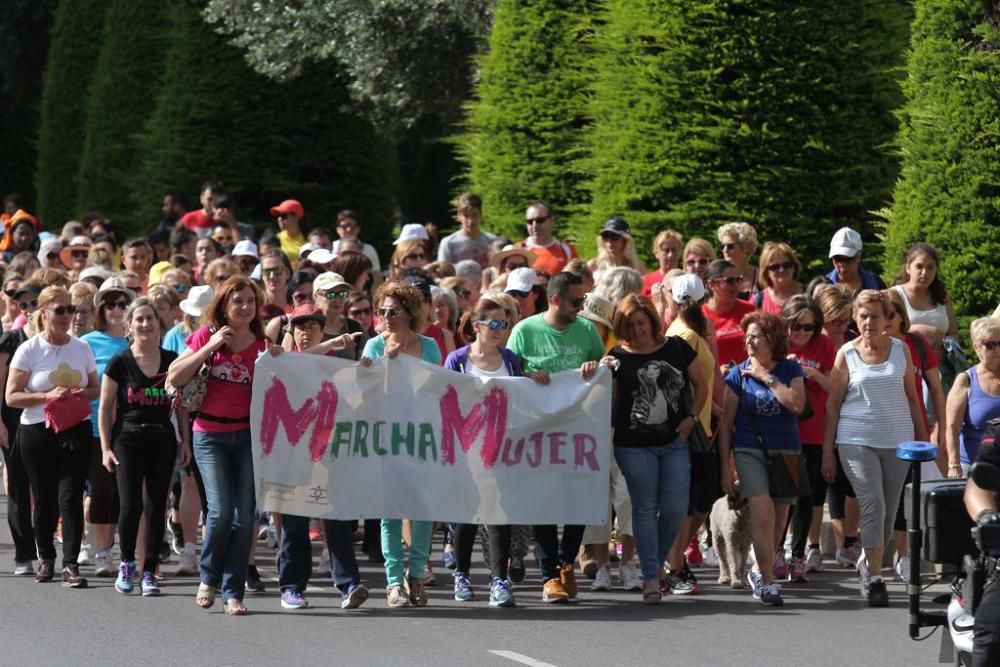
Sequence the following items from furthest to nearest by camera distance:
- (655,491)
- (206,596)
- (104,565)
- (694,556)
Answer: (694,556)
(104,565)
(655,491)
(206,596)

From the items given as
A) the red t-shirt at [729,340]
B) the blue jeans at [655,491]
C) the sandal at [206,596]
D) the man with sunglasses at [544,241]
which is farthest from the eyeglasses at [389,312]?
the man with sunglasses at [544,241]

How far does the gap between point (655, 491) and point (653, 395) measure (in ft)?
1.88

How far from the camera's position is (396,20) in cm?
2639

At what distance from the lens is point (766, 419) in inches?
441

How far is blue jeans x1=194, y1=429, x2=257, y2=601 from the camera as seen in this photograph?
34.4ft

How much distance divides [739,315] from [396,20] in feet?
48.8

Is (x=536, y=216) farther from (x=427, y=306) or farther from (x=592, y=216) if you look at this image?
(x=427, y=306)

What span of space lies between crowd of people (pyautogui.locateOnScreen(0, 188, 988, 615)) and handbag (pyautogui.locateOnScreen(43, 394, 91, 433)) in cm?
1

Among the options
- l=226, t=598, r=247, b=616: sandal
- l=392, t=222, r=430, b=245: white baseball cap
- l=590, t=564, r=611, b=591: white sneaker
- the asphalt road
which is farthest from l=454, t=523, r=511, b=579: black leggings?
l=392, t=222, r=430, b=245: white baseball cap

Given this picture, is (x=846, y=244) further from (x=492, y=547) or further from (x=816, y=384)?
(x=492, y=547)

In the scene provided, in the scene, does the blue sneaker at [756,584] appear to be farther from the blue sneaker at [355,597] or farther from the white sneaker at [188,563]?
the white sneaker at [188,563]

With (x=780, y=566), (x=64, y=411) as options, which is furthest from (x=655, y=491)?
(x=64, y=411)

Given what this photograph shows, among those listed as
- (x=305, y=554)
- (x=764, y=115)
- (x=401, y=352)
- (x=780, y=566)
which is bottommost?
(x=780, y=566)

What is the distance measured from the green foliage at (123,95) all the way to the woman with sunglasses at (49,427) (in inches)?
953
